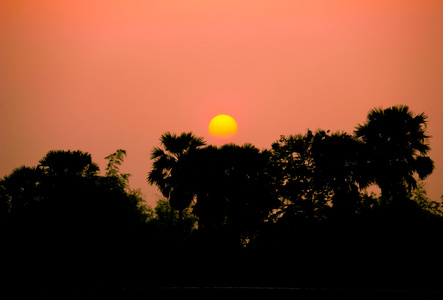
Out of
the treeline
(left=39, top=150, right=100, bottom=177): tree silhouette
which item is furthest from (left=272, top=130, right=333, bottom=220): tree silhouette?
(left=39, top=150, right=100, bottom=177): tree silhouette

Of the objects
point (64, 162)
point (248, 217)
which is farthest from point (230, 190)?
point (64, 162)

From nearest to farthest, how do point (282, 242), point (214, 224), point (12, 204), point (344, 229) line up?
1. point (344, 229)
2. point (282, 242)
3. point (214, 224)
4. point (12, 204)

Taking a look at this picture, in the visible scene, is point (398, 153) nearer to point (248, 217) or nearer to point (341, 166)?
point (341, 166)

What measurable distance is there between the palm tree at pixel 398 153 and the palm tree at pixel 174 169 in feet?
36.0

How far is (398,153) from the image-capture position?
2341cm

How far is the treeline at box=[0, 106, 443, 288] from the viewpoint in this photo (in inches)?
720

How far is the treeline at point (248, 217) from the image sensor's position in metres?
18.3

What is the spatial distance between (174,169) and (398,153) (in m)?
13.3

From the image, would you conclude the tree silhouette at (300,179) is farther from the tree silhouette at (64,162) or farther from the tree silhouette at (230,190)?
the tree silhouette at (64,162)

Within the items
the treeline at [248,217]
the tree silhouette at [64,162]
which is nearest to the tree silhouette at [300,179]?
the treeline at [248,217]

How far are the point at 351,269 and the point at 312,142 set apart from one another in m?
12.9

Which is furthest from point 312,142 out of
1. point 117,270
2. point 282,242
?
point 117,270

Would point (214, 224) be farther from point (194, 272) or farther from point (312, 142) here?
point (312, 142)

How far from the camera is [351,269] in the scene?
18828 millimetres
